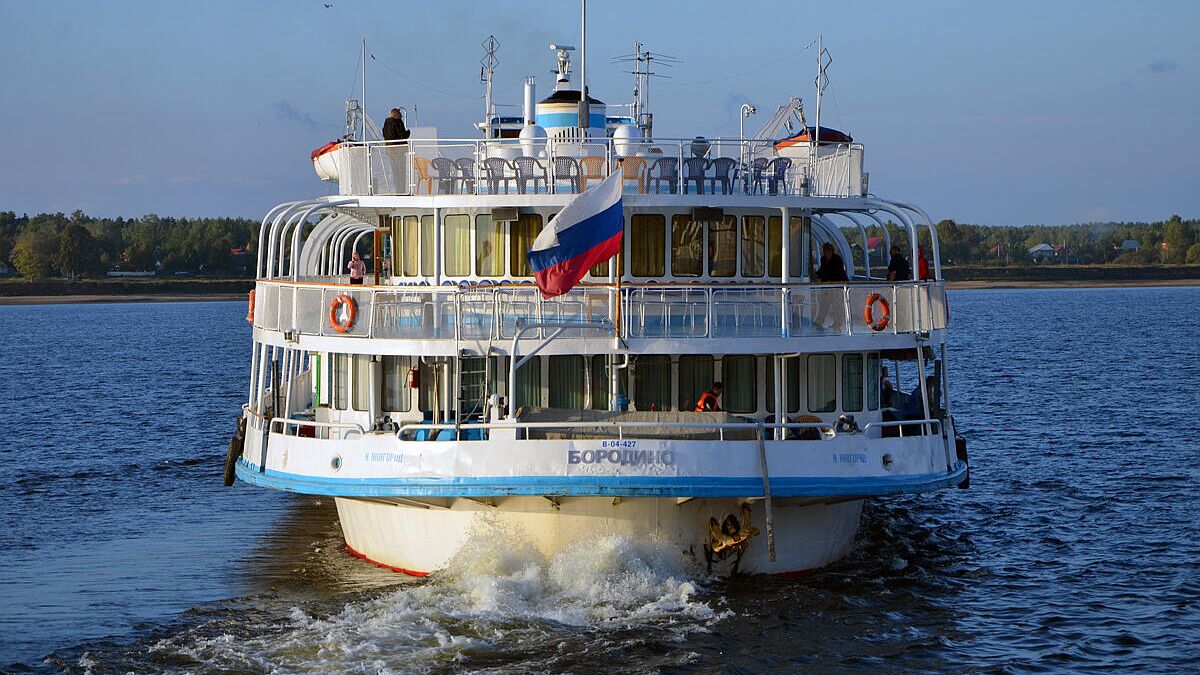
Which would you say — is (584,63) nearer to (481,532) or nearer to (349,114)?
(349,114)

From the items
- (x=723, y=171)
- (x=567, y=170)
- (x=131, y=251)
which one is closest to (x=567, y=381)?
(x=567, y=170)

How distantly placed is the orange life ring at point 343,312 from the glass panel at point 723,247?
18.5ft

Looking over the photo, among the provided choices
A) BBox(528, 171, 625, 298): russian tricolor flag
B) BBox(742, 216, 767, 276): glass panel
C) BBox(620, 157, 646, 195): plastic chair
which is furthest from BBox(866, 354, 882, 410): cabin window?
BBox(528, 171, 625, 298): russian tricolor flag

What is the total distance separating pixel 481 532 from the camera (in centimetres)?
2109

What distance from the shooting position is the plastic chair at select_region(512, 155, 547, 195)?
76.5ft

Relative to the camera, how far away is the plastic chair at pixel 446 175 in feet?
77.7

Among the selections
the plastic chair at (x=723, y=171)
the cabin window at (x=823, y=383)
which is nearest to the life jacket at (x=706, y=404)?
the cabin window at (x=823, y=383)

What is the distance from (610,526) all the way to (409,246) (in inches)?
277

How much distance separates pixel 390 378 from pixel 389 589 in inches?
131

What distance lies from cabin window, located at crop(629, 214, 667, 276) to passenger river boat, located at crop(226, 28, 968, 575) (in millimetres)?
32

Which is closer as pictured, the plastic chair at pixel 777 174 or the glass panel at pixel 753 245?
the glass panel at pixel 753 245

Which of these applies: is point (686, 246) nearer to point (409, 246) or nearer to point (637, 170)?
point (637, 170)

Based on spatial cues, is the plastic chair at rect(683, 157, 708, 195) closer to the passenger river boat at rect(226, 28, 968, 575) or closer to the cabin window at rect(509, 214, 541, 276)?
the passenger river boat at rect(226, 28, 968, 575)

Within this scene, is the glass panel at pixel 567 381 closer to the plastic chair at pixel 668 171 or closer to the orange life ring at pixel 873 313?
the plastic chair at pixel 668 171
